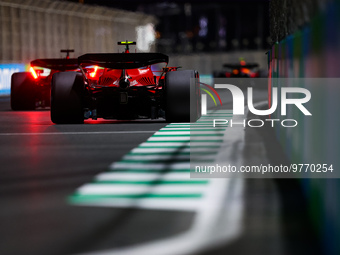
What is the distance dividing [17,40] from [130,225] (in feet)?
134

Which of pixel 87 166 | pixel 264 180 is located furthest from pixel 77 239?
pixel 87 166

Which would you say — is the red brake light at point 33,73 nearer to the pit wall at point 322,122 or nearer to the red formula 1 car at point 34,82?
the red formula 1 car at point 34,82

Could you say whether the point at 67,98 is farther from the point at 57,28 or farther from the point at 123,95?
the point at 57,28

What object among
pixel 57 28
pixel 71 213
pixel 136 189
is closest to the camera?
pixel 71 213

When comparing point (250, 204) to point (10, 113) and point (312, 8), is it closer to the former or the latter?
point (312, 8)

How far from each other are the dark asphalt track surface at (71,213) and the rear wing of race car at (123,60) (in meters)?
5.41

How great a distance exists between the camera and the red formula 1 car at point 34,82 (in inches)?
961

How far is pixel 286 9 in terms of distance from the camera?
11430 mm

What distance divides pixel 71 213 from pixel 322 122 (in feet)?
6.66

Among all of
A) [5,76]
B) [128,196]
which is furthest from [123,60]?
[5,76]

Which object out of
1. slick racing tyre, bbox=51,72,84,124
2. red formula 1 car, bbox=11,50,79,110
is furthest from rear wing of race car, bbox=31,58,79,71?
slick racing tyre, bbox=51,72,84,124

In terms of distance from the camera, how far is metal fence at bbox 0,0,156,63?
45419 millimetres

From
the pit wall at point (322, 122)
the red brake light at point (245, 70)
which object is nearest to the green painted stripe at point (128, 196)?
the pit wall at point (322, 122)

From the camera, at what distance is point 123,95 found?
1812cm
